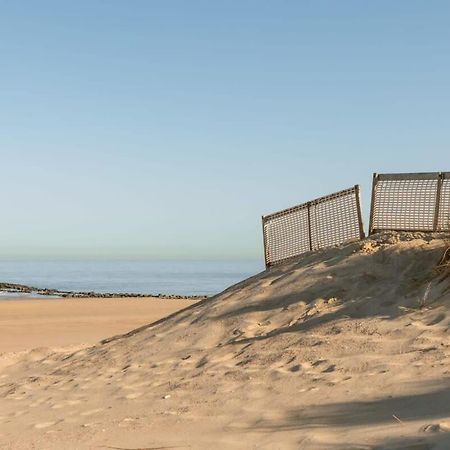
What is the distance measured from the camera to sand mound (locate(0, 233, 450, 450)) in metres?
5.43

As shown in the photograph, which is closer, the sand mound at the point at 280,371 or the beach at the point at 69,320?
the sand mound at the point at 280,371

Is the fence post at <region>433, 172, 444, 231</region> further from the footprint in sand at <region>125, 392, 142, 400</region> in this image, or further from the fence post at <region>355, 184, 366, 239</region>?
the footprint in sand at <region>125, 392, 142, 400</region>

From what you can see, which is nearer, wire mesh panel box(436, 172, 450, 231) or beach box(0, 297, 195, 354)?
wire mesh panel box(436, 172, 450, 231)

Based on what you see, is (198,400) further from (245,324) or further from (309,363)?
(245,324)

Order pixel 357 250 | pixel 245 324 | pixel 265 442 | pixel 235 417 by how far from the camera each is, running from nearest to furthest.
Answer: pixel 265 442 < pixel 235 417 < pixel 245 324 < pixel 357 250

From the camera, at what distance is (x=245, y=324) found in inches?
370

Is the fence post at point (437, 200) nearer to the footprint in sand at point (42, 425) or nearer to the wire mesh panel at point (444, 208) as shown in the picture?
the wire mesh panel at point (444, 208)

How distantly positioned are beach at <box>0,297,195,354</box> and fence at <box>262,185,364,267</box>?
4.16 meters

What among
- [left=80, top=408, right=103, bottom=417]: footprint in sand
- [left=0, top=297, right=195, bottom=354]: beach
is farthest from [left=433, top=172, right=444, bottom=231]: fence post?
[left=0, top=297, right=195, bottom=354]: beach

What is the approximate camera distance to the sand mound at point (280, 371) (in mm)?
5426

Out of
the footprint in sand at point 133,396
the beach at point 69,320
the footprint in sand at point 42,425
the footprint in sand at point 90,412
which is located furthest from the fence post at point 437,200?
the beach at point 69,320

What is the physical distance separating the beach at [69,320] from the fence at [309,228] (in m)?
4.16

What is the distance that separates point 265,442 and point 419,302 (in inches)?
143

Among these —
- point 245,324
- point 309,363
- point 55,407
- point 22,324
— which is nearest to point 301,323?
point 245,324
